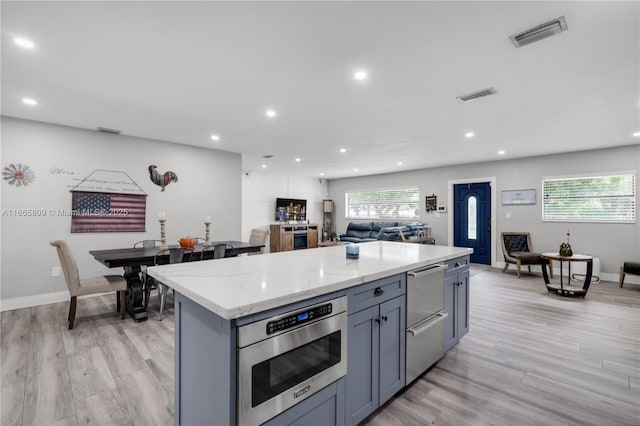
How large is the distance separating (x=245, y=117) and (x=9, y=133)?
309 cm

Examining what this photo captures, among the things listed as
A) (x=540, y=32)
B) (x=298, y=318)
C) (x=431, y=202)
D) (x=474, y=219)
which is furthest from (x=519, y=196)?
(x=298, y=318)

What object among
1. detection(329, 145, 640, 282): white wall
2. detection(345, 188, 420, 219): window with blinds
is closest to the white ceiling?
detection(329, 145, 640, 282): white wall

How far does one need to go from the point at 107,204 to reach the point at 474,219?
7491mm

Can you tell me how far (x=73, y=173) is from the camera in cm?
427

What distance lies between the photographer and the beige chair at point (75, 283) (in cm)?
310

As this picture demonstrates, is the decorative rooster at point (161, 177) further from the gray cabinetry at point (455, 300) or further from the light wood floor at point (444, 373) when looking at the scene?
the gray cabinetry at point (455, 300)

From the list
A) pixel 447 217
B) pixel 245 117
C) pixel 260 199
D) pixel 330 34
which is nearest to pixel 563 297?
pixel 447 217

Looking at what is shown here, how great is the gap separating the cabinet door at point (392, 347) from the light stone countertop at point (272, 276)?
9.4 inches

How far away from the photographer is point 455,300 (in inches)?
103

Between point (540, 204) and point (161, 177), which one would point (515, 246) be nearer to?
point (540, 204)

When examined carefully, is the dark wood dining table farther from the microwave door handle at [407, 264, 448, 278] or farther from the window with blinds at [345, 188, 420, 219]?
the window with blinds at [345, 188, 420, 219]

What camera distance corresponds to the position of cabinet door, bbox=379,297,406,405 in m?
1.82

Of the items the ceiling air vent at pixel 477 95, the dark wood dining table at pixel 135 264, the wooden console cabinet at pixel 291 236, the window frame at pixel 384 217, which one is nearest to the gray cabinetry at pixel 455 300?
the ceiling air vent at pixel 477 95

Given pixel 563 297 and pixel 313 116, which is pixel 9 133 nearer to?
pixel 313 116
